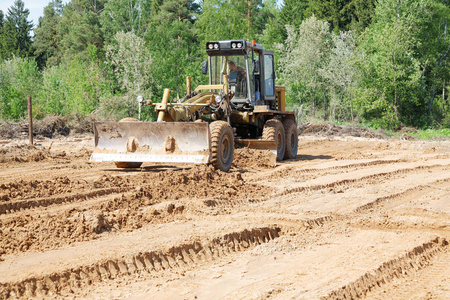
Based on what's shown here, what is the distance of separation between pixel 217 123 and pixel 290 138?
4155 mm

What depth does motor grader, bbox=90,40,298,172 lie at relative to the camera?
10.4m

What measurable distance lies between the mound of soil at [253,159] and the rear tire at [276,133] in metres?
0.72

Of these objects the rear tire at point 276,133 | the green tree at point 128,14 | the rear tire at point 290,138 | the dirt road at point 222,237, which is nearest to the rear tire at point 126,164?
the dirt road at point 222,237

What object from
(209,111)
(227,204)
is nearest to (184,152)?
(209,111)

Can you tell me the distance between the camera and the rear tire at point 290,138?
14.4 metres

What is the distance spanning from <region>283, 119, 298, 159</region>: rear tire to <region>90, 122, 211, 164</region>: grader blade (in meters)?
4.55

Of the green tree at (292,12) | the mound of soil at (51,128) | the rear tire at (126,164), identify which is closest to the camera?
the rear tire at (126,164)

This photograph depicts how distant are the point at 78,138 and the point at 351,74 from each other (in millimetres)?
21949

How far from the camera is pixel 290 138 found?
47.6ft

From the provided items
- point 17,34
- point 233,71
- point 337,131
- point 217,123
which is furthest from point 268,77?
point 17,34

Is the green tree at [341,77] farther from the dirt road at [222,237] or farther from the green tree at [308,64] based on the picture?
the dirt road at [222,237]

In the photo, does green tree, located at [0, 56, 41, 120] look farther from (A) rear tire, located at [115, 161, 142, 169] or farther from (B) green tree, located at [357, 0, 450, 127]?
(B) green tree, located at [357, 0, 450, 127]

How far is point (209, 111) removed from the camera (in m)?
12.1

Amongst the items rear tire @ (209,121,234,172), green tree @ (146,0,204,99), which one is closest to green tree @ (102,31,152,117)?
green tree @ (146,0,204,99)
